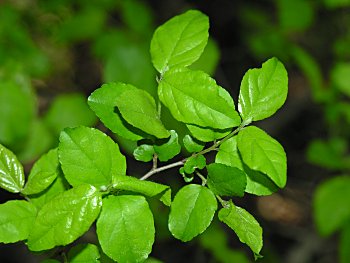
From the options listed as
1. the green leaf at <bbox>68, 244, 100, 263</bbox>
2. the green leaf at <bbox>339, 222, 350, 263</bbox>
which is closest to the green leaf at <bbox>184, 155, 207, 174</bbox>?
the green leaf at <bbox>68, 244, 100, 263</bbox>

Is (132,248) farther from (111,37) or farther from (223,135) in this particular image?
(111,37)

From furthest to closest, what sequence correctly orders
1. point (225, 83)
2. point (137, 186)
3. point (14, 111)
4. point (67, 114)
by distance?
point (225, 83) < point (67, 114) < point (14, 111) < point (137, 186)

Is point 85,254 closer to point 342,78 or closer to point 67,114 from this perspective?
point 67,114

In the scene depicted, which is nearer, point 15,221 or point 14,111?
point 15,221

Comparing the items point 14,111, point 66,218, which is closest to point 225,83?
point 14,111

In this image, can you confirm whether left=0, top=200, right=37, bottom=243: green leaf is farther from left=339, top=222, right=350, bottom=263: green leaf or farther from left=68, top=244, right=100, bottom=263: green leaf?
left=339, top=222, right=350, bottom=263: green leaf

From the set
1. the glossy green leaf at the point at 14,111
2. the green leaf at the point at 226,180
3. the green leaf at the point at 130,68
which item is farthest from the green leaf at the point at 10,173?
the green leaf at the point at 130,68
